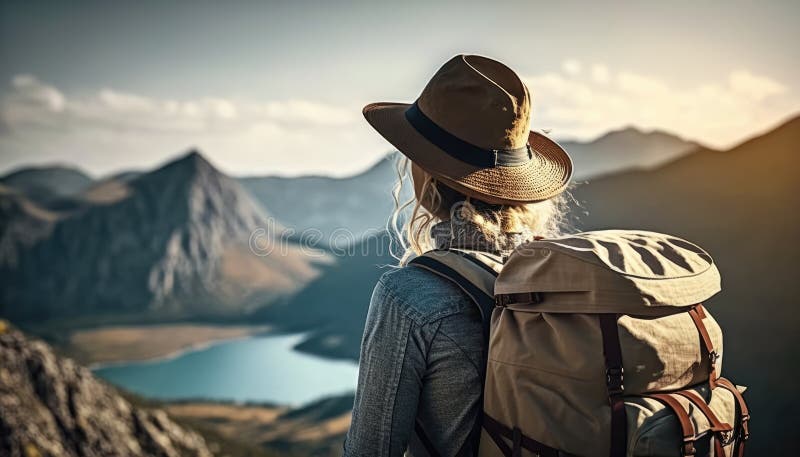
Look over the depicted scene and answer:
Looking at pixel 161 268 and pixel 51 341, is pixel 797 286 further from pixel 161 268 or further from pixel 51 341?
pixel 161 268

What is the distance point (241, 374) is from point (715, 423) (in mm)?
107203

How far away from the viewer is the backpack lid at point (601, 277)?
1.58m

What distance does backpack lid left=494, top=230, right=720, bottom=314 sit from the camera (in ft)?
5.17

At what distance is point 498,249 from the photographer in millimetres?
1967

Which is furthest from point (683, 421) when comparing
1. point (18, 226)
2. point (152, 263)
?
point (18, 226)

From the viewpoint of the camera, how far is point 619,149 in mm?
125062

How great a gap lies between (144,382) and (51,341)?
27392 mm

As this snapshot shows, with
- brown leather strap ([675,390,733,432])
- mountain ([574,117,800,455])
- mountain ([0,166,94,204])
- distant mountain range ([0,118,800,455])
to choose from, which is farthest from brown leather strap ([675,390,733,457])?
mountain ([0,166,94,204])

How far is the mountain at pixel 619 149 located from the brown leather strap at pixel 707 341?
11620 centimetres

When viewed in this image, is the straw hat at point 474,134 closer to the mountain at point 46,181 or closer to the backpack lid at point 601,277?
the backpack lid at point 601,277

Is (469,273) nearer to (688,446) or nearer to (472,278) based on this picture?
(472,278)

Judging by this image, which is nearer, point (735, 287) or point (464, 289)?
point (464, 289)

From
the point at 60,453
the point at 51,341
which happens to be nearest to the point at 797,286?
the point at 60,453

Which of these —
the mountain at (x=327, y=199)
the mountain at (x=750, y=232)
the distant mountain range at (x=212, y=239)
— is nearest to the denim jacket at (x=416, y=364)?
the mountain at (x=750, y=232)
